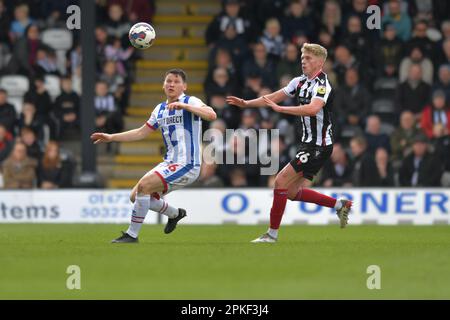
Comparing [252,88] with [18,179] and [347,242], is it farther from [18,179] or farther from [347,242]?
[347,242]

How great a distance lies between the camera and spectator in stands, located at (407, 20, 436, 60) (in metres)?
22.1

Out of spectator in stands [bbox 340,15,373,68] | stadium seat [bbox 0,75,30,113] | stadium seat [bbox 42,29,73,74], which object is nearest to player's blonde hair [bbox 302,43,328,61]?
spectator in stands [bbox 340,15,373,68]

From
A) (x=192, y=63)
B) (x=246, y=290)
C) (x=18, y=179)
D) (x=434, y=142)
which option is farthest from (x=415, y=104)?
(x=246, y=290)

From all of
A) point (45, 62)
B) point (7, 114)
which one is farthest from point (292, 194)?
point (45, 62)

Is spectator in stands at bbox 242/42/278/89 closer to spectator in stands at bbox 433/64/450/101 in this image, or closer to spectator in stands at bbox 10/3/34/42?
spectator in stands at bbox 433/64/450/101

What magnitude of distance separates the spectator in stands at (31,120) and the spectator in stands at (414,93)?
261 inches

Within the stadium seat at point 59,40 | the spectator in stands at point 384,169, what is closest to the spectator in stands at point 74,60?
the stadium seat at point 59,40

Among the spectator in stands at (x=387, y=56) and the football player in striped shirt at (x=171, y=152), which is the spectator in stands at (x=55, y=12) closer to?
the spectator in stands at (x=387, y=56)

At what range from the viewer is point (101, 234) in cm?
1538

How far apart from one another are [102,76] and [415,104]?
19.9 ft

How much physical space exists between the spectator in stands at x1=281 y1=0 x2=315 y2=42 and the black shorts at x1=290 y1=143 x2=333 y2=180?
949 cm

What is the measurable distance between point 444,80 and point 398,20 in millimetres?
1691

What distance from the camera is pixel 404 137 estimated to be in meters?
20.8

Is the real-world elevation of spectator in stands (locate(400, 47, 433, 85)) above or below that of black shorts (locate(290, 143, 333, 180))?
above
